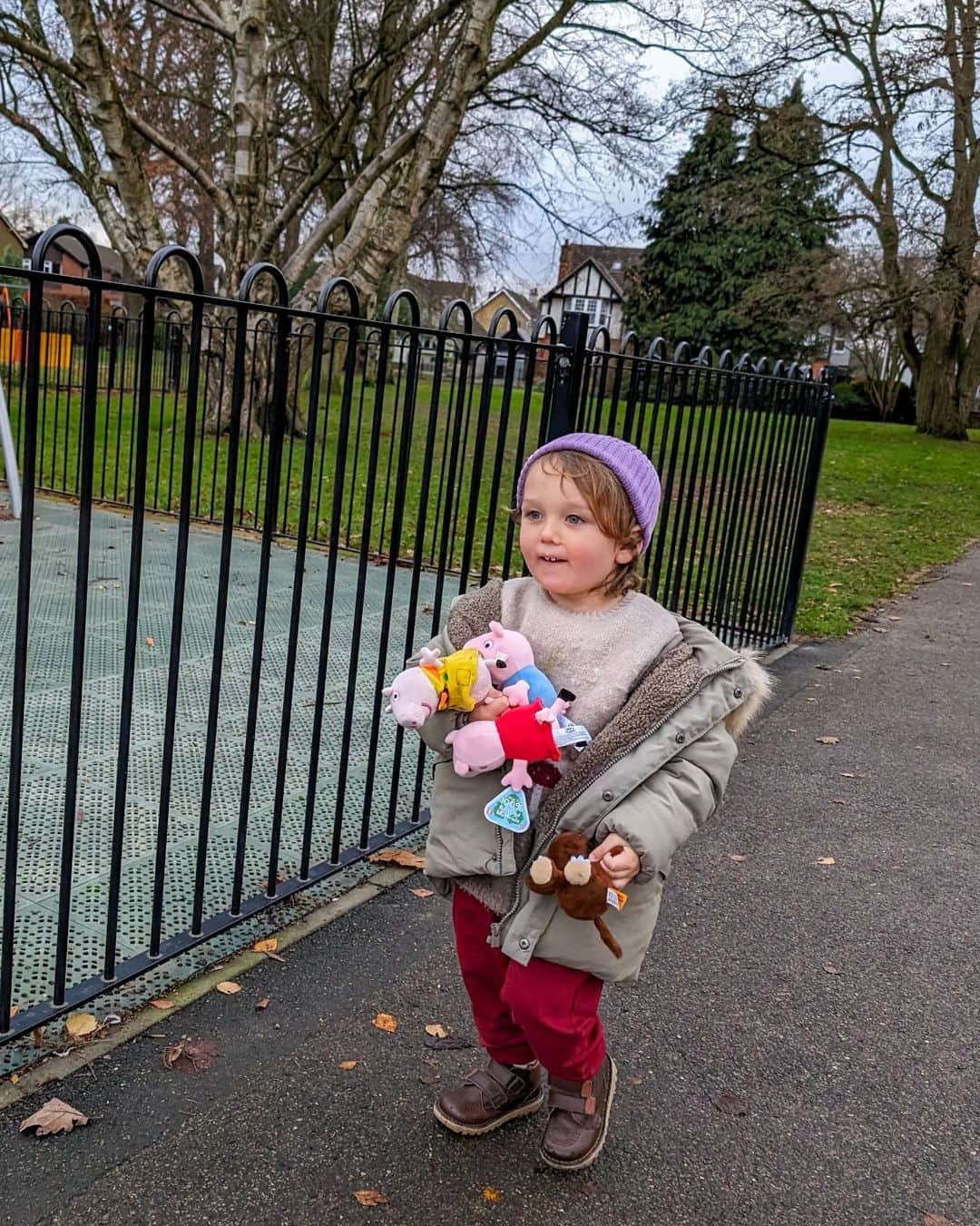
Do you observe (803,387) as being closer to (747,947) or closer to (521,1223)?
(747,947)

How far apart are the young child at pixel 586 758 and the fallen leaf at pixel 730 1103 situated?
0.41 meters

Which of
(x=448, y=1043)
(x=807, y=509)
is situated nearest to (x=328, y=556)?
(x=448, y=1043)

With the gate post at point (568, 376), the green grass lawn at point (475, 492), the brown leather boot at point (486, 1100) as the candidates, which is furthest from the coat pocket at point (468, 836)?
the gate post at point (568, 376)

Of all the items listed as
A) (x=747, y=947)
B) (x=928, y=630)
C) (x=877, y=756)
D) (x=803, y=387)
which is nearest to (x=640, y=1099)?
(x=747, y=947)

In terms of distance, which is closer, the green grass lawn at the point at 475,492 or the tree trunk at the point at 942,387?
the green grass lawn at the point at 475,492

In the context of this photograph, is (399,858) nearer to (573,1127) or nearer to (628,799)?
(573,1127)

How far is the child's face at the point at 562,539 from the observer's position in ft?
6.88

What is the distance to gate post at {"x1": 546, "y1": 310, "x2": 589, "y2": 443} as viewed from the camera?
3881 mm

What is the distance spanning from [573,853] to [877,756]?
3532 mm

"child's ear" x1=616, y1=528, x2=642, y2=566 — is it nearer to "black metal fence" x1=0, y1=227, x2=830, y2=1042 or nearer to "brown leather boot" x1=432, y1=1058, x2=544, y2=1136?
"black metal fence" x1=0, y1=227, x2=830, y2=1042

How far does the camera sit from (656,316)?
34.8 meters

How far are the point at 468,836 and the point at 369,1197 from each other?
74 cm

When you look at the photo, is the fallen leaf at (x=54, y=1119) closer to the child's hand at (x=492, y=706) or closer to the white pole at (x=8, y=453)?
the child's hand at (x=492, y=706)

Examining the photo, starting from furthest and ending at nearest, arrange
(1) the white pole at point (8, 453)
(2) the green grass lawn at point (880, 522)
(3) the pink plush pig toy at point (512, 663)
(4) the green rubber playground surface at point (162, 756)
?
(2) the green grass lawn at point (880, 522), (1) the white pole at point (8, 453), (4) the green rubber playground surface at point (162, 756), (3) the pink plush pig toy at point (512, 663)
